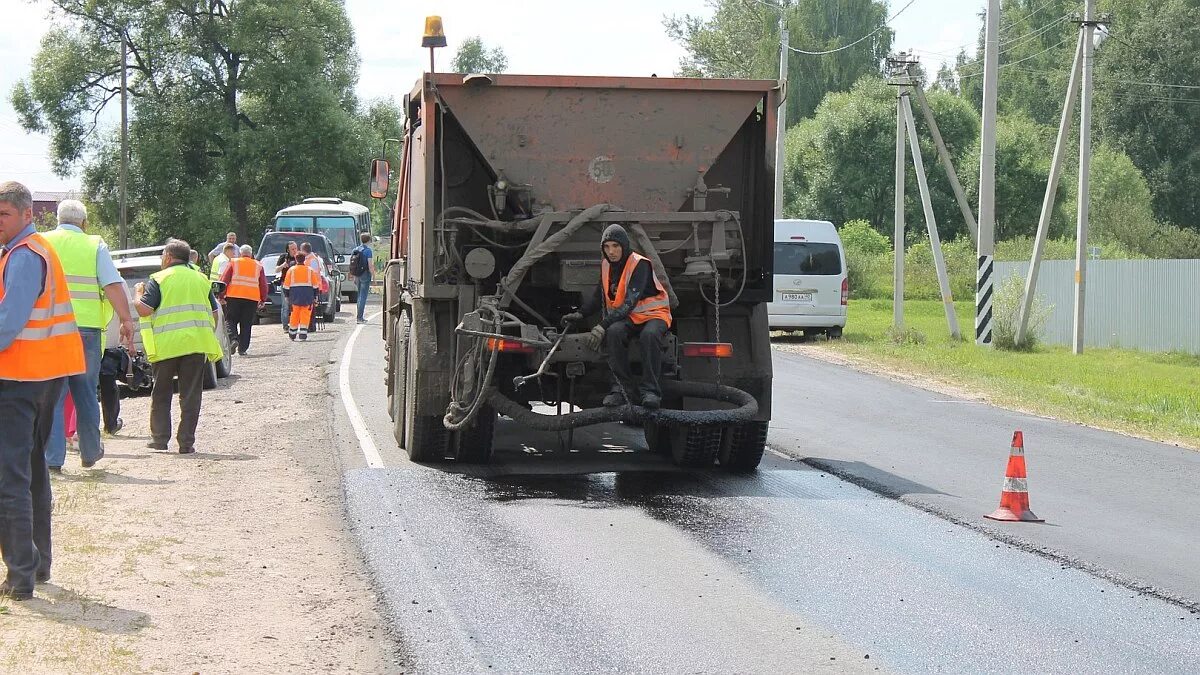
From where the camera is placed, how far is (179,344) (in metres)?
12.0

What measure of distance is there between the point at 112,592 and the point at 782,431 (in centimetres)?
772

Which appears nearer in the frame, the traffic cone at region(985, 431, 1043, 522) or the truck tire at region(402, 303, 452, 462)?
the traffic cone at region(985, 431, 1043, 522)

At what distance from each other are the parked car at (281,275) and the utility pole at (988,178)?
40.5 ft

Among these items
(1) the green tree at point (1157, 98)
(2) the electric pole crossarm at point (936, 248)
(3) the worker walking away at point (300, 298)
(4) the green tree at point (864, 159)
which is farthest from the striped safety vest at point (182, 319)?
(1) the green tree at point (1157, 98)

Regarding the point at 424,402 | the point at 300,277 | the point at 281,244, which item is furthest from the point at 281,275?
the point at 424,402

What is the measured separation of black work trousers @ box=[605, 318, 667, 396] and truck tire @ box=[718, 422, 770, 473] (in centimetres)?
88

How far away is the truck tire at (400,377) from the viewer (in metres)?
11.7

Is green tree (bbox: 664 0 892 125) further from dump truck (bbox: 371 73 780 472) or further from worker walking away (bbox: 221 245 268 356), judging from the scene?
dump truck (bbox: 371 73 780 472)

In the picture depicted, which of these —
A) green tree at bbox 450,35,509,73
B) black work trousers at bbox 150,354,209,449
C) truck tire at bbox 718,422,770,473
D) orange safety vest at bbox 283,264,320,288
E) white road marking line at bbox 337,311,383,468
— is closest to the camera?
truck tire at bbox 718,422,770,473

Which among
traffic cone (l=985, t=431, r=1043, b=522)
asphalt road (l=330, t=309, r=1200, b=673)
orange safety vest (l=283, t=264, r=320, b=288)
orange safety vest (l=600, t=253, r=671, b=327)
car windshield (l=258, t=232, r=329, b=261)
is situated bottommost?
asphalt road (l=330, t=309, r=1200, b=673)

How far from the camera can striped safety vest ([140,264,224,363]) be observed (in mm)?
12031

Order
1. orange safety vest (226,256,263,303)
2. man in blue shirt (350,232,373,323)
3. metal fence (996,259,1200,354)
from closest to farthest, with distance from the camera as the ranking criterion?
orange safety vest (226,256,263,303) < metal fence (996,259,1200,354) < man in blue shirt (350,232,373,323)

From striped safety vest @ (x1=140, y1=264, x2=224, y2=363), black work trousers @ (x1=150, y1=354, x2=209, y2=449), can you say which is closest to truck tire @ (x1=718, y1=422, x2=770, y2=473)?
black work trousers @ (x1=150, y1=354, x2=209, y2=449)

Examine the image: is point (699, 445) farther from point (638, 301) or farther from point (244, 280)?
point (244, 280)
